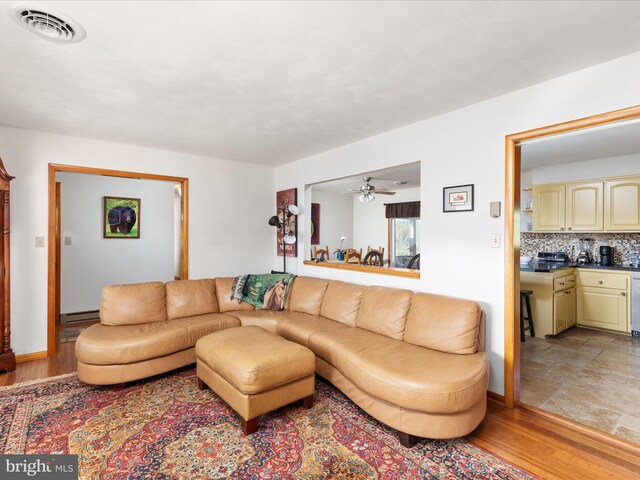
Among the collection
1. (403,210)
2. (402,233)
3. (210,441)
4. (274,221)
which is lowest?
(210,441)

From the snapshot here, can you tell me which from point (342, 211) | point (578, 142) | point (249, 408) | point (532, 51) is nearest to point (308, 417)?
point (249, 408)

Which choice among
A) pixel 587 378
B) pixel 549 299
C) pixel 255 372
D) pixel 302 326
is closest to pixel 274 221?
pixel 302 326

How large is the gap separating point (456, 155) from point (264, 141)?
2066mm

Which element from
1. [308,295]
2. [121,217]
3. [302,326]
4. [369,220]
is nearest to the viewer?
[302,326]

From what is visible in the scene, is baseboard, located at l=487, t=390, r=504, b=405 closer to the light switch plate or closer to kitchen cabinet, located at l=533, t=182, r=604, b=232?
the light switch plate

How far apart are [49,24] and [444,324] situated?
2.99 m

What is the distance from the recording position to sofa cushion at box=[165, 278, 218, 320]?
11.9 ft

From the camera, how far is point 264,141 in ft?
12.5

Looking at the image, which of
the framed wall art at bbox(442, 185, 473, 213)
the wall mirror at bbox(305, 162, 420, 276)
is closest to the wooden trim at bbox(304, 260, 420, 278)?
the framed wall art at bbox(442, 185, 473, 213)

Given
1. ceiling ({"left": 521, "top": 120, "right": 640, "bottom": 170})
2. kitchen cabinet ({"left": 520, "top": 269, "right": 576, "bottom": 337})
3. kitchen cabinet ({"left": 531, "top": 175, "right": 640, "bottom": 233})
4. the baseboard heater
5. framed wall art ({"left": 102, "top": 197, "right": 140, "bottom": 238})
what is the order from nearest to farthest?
ceiling ({"left": 521, "top": 120, "right": 640, "bottom": 170})
kitchen cabinet ({"left": 520, "top": 269, "right": 576, "bottom": 337})
kitchen cabinet ({"left": 531, "top": 175, "right": 640, "bottom": 233})
the baseboard heater
framed wall art ({"left": 102, "top": 197, "right": 140, "bottom": 238})

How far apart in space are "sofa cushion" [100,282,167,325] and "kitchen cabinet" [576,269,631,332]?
17.5ft

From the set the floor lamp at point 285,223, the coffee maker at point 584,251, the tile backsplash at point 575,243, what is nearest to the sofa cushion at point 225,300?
the floor lamp at point 285,223

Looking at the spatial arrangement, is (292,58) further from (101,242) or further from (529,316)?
(101,242)

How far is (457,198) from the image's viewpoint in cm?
282
